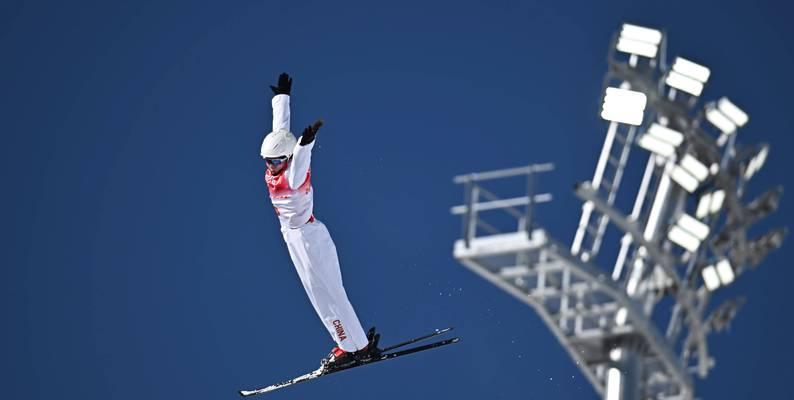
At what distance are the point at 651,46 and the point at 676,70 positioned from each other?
1.43 ft

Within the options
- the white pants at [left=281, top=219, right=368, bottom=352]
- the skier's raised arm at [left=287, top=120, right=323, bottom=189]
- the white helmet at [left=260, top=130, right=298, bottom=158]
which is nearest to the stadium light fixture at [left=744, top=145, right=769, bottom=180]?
the white pants at [left=281, top=219, right=368, bottom=352]

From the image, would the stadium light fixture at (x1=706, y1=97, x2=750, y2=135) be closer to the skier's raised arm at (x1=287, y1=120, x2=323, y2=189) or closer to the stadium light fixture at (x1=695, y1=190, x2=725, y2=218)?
the stadium light fixture at (x1=695, y1=190, x2=725, y2=218)

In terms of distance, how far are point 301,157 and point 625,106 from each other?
3.48 m

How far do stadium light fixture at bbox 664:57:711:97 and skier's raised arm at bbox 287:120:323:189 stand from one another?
4.10 metres

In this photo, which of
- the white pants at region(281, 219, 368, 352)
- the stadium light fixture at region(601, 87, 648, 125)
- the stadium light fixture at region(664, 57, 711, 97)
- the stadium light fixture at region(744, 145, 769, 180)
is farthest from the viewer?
the stadium light fixture at region(664, 57, 711, 97)

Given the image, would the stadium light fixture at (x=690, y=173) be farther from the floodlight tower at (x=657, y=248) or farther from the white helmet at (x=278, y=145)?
the white helmet at (x=278, y=145)

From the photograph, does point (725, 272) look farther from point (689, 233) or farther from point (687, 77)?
point (687, 77)

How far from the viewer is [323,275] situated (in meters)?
19.4

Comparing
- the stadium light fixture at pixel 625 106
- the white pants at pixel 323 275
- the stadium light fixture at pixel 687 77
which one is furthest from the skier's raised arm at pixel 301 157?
the stadium light fixture at pixel 687 77

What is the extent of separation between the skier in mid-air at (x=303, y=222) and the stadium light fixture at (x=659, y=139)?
350 cm

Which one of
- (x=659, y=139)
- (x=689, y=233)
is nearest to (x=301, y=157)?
(x=659, y=139)

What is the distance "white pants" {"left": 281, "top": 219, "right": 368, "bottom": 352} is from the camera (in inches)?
755

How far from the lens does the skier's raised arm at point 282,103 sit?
18.8m

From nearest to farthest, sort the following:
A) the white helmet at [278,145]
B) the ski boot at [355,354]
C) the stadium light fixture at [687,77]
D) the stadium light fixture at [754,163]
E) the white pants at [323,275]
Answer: the white helmet at [278,145]
the white pants at [323,275]
the stadium light fixture at [754,163]
the stadium light fixture at [687,77]
the ski boot at [355,354]
